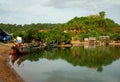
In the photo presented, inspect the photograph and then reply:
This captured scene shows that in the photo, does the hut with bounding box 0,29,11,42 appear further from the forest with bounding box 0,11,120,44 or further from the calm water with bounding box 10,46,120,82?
the calm water with bounding box 10,46,120,82

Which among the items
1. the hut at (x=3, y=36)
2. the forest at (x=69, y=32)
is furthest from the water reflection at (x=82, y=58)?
the forest at (x=69, y=32)

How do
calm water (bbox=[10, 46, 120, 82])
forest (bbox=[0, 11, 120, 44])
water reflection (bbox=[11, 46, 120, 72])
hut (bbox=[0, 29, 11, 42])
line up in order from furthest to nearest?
forest (bbox=[0, 11, 120, 44]) < hut (bbox=[0, 29, 11, 42]) < water reflection (bbox=[11, 46, 120, 72]) < calm water (bbox=[10, 46, 120, 82])

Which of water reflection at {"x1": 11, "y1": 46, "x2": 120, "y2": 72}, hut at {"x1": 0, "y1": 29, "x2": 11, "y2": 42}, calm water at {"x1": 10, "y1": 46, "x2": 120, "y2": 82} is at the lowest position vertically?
water reflection at {"x1": 11, "y1": 46, "x2": 120, "y2": 72}

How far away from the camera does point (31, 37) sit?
86.1m

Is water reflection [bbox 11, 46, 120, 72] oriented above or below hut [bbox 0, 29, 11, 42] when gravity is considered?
below

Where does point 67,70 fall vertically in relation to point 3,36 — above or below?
below

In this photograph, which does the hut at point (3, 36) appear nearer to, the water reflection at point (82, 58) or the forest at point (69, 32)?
the water reflection at point (82, 58)

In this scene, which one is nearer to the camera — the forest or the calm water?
the calm water

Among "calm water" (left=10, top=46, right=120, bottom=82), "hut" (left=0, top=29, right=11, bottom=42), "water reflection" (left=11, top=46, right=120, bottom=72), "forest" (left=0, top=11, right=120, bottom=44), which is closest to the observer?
"calm water" (left=10, top=46, right=120, bottom=82)

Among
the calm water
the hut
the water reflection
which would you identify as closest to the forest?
the hut

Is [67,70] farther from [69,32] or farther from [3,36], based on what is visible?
[69,32]

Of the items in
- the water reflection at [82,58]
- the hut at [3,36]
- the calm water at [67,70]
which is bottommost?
the water reflection at [82,58]

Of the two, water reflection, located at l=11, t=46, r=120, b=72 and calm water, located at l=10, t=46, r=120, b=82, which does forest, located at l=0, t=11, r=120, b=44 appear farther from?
calm water, located at l=10, t=46, r=120, b=82

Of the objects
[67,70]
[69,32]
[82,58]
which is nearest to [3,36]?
[82,58]
